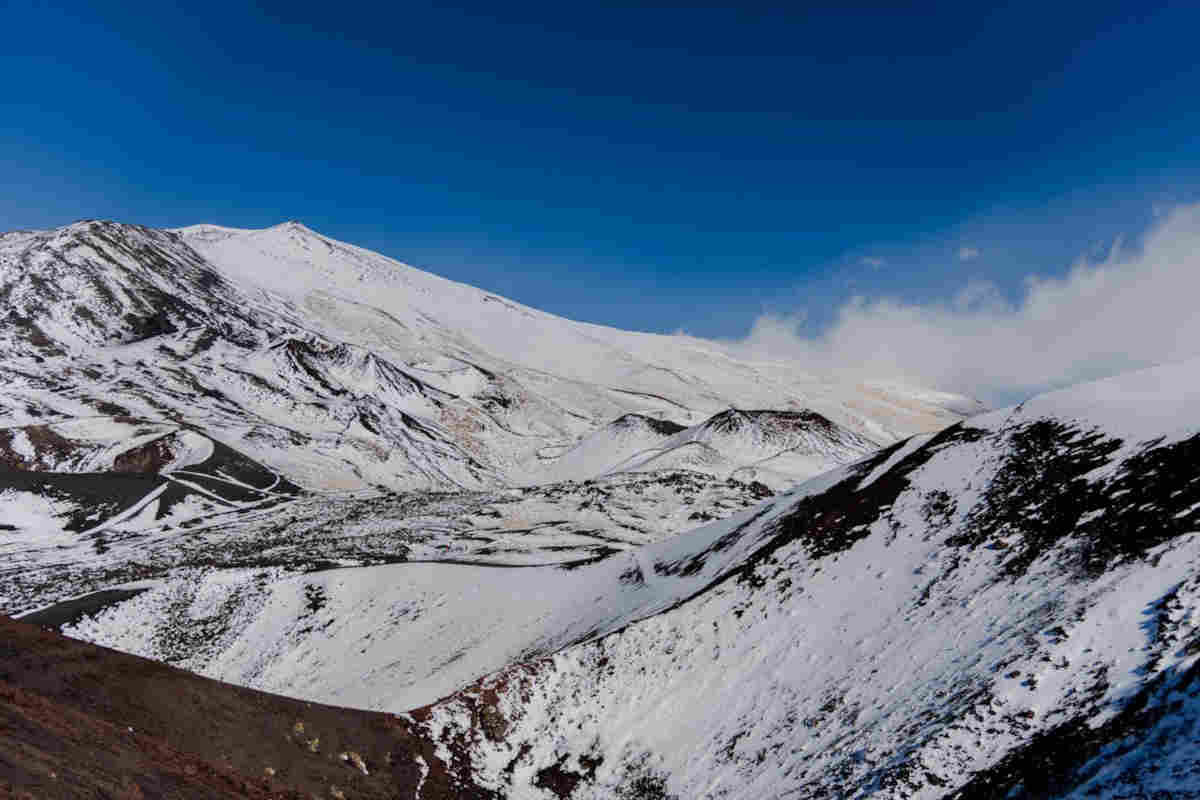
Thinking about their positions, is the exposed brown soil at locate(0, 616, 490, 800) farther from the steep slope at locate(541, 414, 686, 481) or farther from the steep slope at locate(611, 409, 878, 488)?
the steep slope at locate(541, 414, 686, 481)

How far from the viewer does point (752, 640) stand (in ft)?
87.5

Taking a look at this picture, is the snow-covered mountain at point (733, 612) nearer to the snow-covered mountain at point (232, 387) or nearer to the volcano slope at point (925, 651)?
the volcano slope at point (925, 651)

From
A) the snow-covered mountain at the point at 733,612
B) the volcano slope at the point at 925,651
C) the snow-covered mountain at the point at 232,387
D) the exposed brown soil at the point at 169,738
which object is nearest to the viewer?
the exposed brown soil at the point at 169,738

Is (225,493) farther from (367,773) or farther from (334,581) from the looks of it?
(367,773)

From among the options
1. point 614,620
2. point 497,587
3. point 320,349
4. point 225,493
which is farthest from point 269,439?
point 614,620

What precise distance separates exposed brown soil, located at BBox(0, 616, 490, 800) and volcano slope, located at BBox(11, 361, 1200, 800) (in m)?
1.16

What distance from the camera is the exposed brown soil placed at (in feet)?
43.1

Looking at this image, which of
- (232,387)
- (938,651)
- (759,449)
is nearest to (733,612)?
(938,651)

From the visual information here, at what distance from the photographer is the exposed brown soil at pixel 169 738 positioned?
13.1 meters

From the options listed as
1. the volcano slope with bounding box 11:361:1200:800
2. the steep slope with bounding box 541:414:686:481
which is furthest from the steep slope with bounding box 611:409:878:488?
the volcano slope with bounding box 11:361:1200:800

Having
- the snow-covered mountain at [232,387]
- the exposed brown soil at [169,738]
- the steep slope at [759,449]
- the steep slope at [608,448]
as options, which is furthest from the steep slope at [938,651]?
the steep slope at [608,448]

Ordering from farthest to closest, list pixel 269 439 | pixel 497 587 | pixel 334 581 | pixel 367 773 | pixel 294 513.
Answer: pixel 269 439 → pixel 294 513 → pixel 334 581 → pixel 497 587 → pixel 367 773

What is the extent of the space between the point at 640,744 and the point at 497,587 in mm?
26807

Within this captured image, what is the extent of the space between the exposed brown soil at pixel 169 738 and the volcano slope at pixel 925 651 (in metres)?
1.16
